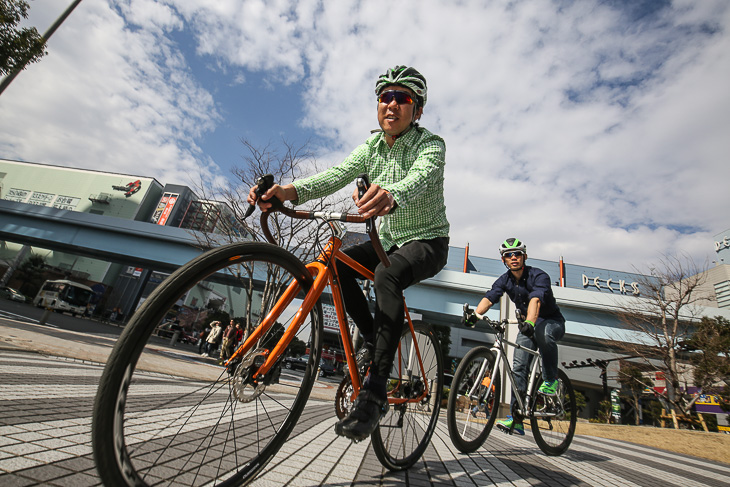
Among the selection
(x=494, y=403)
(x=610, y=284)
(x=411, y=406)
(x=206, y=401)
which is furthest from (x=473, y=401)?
(x=610, y=284)

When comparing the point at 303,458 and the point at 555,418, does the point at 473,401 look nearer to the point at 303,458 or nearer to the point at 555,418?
the point at 555,418

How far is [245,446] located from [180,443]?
0.45 metres

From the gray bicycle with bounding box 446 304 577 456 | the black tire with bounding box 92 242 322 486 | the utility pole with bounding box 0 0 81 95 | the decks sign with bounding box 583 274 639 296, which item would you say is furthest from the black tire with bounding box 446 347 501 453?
the decks sign with bounding box 583 274 639 296

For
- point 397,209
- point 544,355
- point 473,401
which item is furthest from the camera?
point 544,355

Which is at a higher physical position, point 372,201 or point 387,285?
point 372,201

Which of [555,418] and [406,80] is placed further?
[555,418]

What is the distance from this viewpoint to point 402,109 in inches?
94.0

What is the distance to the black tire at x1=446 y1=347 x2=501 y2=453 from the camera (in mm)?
3020

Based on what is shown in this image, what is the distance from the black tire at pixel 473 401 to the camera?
3.02 metres

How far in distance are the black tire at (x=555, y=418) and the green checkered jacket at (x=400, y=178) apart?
2.72 m

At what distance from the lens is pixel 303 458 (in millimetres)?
2105

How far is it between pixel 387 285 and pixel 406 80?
1365 mm

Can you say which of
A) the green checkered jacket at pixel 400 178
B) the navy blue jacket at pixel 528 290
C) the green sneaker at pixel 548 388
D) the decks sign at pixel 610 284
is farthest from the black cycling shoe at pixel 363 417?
the decks sign at pixel 610 284

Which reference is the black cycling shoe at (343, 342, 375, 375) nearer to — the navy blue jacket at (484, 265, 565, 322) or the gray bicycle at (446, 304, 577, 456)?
the gray bicycle at (446, 304, 577, 456)
